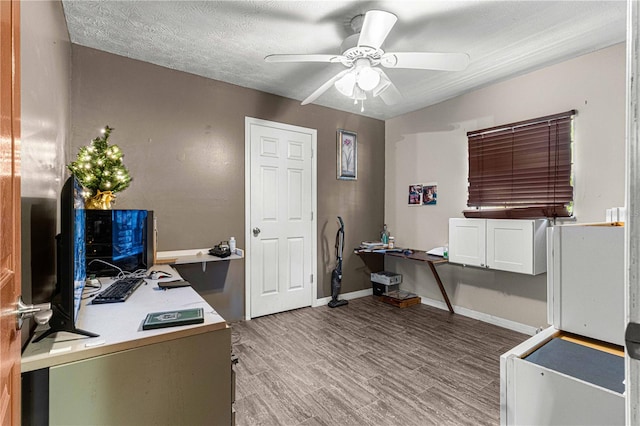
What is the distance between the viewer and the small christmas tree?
6.87 feet

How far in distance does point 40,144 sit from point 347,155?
3357 mm

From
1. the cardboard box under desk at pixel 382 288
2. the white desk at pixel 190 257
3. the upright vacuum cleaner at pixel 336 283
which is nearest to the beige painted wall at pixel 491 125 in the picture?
the cardboard box under desk at pixel 382 288

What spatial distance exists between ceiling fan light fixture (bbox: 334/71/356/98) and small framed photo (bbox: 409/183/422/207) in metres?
2.01

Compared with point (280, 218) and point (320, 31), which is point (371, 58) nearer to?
point (320, 31)

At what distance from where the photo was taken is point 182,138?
3.07 m

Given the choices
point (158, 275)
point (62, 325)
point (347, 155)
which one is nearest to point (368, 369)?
point (158, 275)

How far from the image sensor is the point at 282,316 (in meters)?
3.56

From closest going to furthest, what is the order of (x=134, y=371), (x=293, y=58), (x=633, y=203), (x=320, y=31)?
(x=633, y=203), (x=134, y=371), (x=293, y=58), (x=320, y=31)

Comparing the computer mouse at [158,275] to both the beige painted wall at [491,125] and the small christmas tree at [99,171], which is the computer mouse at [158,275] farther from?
the beige painted wall at [491,125]

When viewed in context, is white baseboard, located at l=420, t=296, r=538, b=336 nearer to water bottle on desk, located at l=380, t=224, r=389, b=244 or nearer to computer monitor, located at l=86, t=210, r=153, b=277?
water bottle on desk, located at l=380, t=224, r=389, b=244

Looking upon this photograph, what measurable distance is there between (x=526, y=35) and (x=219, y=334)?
297 cm

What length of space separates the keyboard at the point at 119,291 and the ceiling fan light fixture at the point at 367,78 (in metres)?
1.99

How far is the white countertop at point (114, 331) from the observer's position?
98 centimetres

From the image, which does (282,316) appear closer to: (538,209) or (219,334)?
(219,334)
